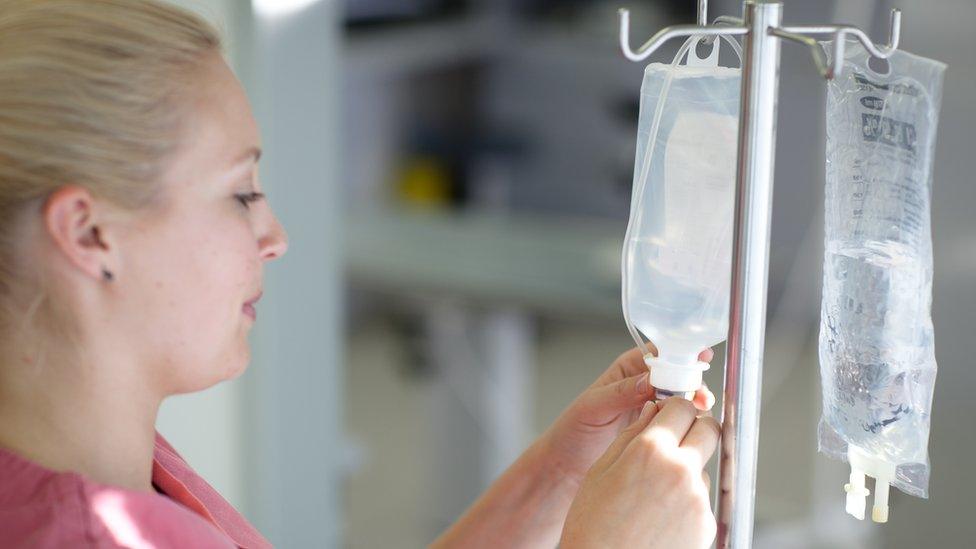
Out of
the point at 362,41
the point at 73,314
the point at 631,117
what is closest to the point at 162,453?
the point at 73,314

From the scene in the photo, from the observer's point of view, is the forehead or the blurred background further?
the blurred background

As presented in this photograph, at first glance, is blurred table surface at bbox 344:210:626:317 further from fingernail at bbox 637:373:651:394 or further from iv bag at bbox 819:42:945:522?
iv bag at bbox 819:42:945:522

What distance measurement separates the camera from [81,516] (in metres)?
0.73

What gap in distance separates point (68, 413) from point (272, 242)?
185 mm

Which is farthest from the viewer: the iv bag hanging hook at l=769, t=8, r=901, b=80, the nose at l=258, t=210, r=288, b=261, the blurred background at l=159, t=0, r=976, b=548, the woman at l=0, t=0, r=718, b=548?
the blurred background at l=159, t=0, r=976, b=548

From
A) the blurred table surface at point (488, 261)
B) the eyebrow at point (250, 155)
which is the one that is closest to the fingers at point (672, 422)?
the eyebrow at point (250, 155)

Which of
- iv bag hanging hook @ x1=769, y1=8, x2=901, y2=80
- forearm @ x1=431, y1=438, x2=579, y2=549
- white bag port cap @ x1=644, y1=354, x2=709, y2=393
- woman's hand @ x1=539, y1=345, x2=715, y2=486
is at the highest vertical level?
iv bag hanging hook @ x1=769, y1=8, x2=901, y2=80

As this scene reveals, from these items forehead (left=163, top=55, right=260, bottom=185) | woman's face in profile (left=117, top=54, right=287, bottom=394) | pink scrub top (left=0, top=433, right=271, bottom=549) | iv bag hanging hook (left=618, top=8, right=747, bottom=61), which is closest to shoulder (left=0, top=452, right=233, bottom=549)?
pink scrub top (left=0, top=433, right=271, bottom=549)

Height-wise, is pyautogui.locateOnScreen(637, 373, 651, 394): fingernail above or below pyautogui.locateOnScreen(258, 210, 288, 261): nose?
below

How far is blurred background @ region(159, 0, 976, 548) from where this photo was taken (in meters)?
1.50

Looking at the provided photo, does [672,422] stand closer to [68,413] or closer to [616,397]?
[616,397]

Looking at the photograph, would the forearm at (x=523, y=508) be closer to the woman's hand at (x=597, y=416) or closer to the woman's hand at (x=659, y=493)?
the woman's hand at (x=597, y=416)

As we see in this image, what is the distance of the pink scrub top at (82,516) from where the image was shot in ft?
2.36

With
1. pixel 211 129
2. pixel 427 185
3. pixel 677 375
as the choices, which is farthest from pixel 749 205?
pixel 427 185
